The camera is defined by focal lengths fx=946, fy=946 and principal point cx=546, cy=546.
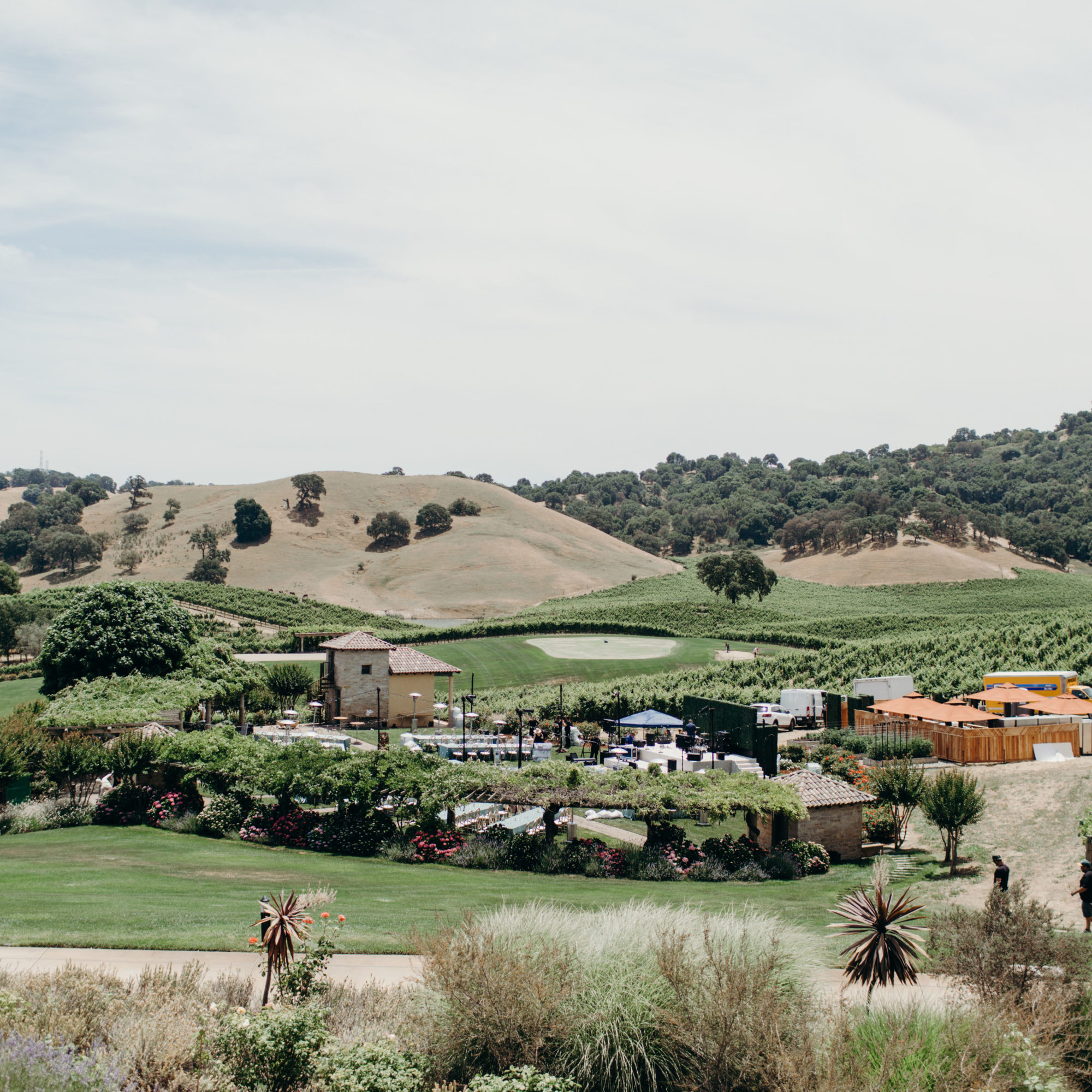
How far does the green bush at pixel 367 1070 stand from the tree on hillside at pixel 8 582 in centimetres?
9615

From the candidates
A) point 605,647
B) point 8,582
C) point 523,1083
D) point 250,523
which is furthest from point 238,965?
point 250,523

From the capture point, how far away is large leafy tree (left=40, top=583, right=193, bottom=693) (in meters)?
36.1

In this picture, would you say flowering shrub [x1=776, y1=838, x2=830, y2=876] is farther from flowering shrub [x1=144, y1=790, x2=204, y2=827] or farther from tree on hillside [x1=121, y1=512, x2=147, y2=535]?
tree on hillside [x1=121, y1=512, x2=147, y2=535]

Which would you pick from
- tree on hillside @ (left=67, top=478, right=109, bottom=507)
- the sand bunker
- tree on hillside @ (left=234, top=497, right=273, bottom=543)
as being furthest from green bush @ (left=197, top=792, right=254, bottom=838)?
tree on hillside @ (left=67, top=478, right=109, bottom=507)

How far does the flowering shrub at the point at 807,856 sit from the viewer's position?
2027 centimetres

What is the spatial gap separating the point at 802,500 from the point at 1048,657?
137913 mm

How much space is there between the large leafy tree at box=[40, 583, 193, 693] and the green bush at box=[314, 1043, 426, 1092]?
30.5m

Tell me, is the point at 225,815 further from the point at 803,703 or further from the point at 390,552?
the point at 390,552

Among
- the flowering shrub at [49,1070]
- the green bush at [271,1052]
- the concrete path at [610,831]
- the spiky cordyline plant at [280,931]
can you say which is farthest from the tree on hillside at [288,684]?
the flowering shrub at [49,1070]

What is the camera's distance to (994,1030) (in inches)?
332

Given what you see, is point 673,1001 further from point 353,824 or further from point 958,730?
point 958,730

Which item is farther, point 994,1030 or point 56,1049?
point 994,1030

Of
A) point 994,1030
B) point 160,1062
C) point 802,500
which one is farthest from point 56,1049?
point 802,500

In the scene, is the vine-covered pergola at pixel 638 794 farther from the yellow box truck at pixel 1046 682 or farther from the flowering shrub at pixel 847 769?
the yellow box truck at pixel 1046 682
